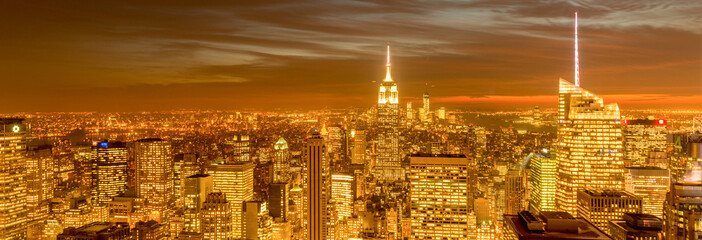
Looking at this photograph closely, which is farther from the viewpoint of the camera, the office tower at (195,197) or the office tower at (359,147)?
the office tower at (359,147)

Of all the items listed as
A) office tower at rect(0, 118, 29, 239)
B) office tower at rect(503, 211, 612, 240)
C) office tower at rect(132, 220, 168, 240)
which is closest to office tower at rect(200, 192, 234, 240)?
office tower at rect(132, 220, 168, 240)

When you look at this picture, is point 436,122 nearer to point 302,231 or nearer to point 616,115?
point 616,115

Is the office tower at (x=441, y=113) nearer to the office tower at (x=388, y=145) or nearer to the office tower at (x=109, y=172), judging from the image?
the office tower at (x=388, y=145)

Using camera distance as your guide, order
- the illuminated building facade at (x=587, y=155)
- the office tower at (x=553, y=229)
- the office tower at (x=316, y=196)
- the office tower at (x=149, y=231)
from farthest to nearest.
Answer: the office tower at (x=316, y=196), the illuminated building facade at (x=587, y=155), the office tower at (x=149, y=231), the office tower at (x=553, y=229)

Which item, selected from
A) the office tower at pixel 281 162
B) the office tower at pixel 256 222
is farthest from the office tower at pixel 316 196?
the office tower at pixel 256 222

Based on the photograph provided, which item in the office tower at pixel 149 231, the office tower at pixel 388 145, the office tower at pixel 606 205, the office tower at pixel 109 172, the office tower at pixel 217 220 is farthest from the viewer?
Answer: the office tower at pixel 109 172

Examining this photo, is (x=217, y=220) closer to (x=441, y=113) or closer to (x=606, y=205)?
(x=441, y=113)

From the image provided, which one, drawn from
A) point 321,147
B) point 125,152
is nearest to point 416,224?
point 321,147
